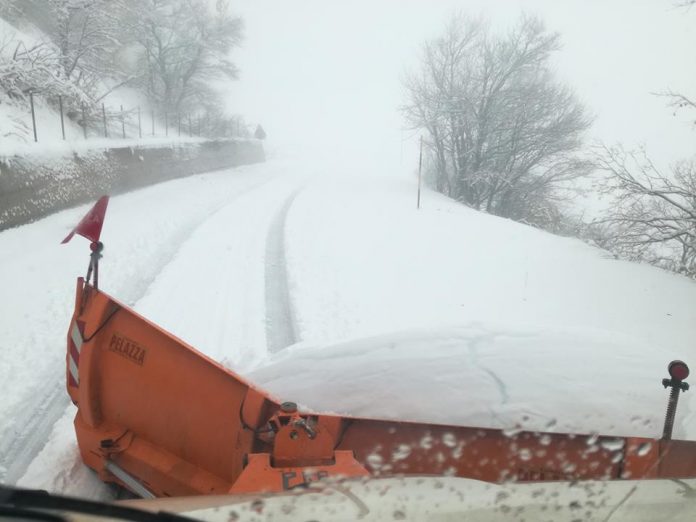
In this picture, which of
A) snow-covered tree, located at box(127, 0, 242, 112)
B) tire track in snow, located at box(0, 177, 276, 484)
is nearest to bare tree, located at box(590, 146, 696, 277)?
tire track in snow, located at box(0, 177, 276, 484)

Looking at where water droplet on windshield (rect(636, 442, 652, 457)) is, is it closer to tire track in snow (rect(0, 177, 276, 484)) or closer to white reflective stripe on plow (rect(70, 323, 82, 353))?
white reflective stripe on plow (rect(70, 323, 82, 353))

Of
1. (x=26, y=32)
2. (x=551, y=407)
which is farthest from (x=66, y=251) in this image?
(x=26, y=32)

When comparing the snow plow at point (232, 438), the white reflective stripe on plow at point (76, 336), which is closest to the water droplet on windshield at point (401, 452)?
the snow plow at point (232, 438)

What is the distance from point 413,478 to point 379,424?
3.58 feet

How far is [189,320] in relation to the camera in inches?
253

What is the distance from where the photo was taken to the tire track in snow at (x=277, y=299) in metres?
6.26

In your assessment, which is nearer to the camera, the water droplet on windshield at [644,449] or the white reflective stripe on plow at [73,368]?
the water droplet on windshield at [644,449]

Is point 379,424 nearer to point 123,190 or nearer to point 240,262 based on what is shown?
point 240,262

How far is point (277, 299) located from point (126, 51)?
2814 centimetres

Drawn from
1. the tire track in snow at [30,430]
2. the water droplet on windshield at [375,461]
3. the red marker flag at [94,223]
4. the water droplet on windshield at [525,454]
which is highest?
the red marker flag at [94,223]

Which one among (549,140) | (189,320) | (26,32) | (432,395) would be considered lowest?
(189,320)

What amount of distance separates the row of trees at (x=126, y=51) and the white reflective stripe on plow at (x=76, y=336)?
1298 centimetres

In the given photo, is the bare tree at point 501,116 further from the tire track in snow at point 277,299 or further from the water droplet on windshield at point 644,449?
the water droplet on windshield at point 644,449

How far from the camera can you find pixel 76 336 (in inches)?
125
